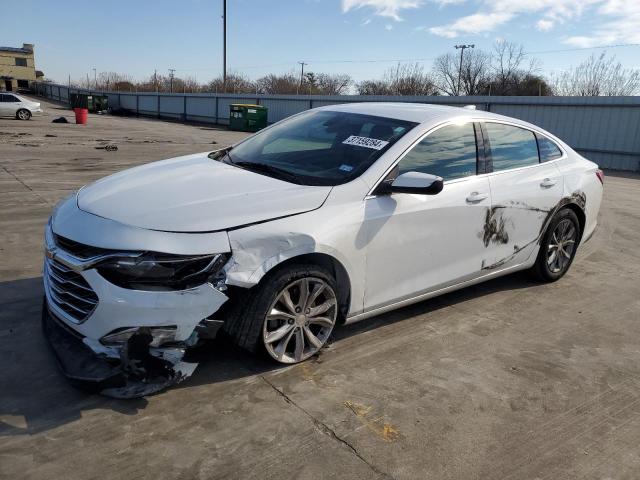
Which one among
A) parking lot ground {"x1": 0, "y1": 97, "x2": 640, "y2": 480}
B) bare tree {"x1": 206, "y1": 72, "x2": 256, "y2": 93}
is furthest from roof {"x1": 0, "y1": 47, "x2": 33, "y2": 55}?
parking lot ground {"x1": 0, "y1": 97, "x2": 640, "y2": 480}

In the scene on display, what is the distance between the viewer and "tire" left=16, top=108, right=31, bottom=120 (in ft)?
96.5

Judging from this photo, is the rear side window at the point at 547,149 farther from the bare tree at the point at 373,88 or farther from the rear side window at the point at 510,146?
the bare tree at the point at 373,88

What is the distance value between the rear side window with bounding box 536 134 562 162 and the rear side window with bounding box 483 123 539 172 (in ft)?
0.28

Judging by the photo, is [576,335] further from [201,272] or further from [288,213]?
[201,272]

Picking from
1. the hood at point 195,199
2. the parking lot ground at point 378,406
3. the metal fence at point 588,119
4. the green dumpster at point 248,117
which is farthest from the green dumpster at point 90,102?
the hood at point 195,199

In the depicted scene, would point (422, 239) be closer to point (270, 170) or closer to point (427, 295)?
point (427, 295)

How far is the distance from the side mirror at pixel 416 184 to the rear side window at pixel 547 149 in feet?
6.65

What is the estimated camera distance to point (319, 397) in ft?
10.3

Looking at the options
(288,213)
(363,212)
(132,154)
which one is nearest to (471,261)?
(363,212)

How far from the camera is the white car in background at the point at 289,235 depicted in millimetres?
2826

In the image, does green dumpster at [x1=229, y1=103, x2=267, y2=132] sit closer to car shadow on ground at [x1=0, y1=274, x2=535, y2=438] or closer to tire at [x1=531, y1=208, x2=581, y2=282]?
tire at [x1=531, y1=208, x2=581, y2=282]

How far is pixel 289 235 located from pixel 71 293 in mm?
1269

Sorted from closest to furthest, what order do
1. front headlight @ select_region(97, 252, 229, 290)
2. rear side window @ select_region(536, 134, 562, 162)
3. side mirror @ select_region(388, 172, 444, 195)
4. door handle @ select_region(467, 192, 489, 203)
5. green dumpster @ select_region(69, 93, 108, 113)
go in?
1. front headlight @ select_region(97, 252, 229, 290)
2. side mirror @ select_region(388, 172, 444, 195)
3. door handle @ select_region(467, 192, 489, 203)
4. rear side window @ select_region(536, 134, 562, 162)
5. green dumpster @ select_region(69, 93, 108, 113)

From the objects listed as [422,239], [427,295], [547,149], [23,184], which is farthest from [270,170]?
[23,184]
